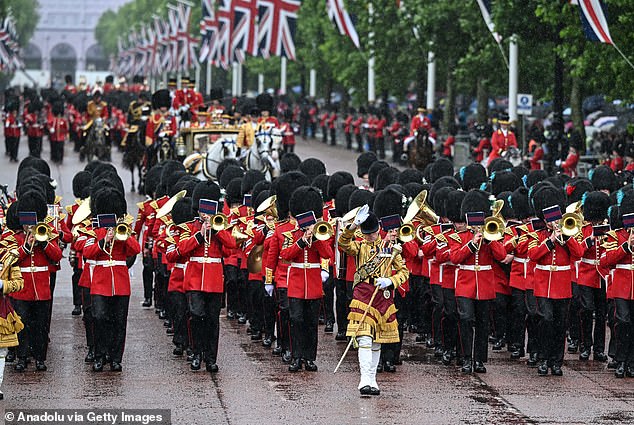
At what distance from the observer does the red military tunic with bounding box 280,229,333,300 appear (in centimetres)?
1289

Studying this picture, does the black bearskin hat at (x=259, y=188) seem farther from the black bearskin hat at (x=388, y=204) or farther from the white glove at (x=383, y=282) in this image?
the white glove at (x=383, y=282)

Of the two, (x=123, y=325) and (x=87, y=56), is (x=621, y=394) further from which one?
(x=87, y=56)

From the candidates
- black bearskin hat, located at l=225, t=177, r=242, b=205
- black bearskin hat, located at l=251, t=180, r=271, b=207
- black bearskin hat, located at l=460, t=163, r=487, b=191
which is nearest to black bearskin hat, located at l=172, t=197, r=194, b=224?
black bearskin hat, located at l=251, t=180, r=271, b=207

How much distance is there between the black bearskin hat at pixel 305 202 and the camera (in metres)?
13.1

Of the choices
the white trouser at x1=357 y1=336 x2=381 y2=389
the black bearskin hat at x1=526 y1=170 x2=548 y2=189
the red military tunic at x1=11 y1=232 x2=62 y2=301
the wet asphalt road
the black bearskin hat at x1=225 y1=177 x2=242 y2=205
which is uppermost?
the black bearskin hat at x1=526 y1=170 x2=548 y2=189

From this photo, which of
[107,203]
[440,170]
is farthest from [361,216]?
[440,170]

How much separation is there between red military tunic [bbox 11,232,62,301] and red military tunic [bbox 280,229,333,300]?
6.00 feet

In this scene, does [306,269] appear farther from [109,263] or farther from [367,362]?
[109,263]

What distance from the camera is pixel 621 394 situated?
12.1 meters

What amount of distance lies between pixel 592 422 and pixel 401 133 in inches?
1133

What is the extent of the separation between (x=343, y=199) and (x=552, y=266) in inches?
110

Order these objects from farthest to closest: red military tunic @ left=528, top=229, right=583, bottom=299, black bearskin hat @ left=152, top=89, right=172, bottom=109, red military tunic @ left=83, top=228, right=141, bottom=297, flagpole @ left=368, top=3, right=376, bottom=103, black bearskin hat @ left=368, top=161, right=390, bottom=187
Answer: flagpole @ left=368, top=3, right=376, bottom=103, black bearskin hat @ left=152, top=89, right=172, bottom=109, black bearskin hat @ left=368, top=161, right=390, bottom=187, red military tunic @ left=528, top=229, right=583, bottom=299, red military tunic @ left=83, top=228, right=141, bottom=297

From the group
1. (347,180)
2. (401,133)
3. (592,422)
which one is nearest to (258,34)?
(401,133)

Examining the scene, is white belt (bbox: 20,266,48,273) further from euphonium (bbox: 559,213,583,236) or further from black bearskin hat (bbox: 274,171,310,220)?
euphonium (bbox: 559,213,583,236)
